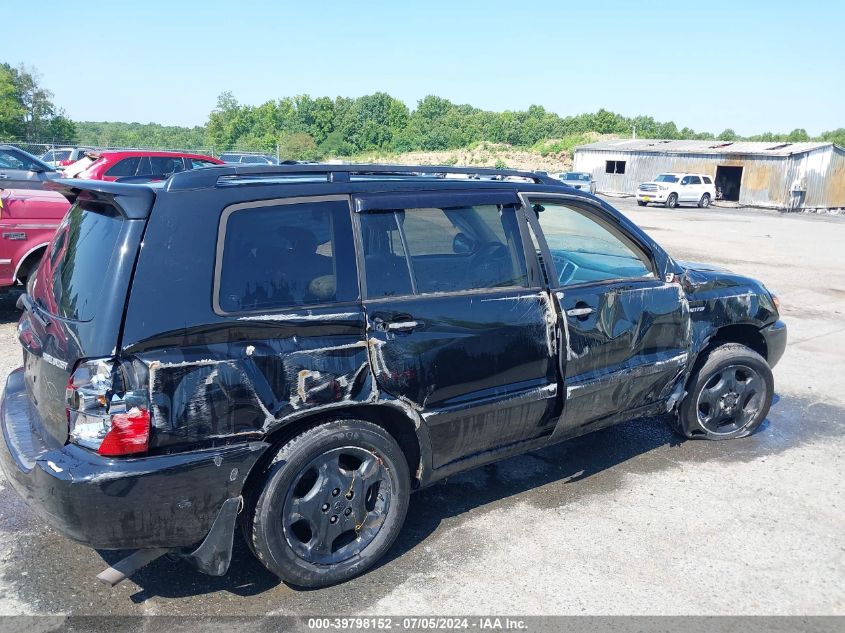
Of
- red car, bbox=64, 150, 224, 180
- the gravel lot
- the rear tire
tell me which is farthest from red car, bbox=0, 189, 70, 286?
the rear tire

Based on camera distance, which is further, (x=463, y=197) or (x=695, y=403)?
(x=695, y=403)

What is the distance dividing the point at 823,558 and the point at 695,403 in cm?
142

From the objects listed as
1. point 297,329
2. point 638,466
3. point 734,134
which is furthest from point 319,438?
point 734,134

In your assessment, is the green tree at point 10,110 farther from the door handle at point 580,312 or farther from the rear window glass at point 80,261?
the door handle at point 580,312

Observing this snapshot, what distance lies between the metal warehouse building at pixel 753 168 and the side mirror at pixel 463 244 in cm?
3995

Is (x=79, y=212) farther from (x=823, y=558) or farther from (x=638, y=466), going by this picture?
(x=823, y=558)

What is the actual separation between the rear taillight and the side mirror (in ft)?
6.12

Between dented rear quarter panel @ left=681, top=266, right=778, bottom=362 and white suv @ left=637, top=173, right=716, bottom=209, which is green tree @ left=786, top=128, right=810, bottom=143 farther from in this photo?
dented rear quarter panel @ left=681, top=266, right=778, bottom=362

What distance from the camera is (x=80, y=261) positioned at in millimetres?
3076

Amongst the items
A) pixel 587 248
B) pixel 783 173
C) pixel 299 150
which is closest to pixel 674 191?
pixel 783 173

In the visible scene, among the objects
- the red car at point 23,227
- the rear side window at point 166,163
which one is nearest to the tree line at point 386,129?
the rear side window at point 166,163

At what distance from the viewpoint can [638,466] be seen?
15.3 ft

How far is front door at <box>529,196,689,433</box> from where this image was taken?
155 inches

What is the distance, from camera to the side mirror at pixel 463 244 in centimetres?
388
